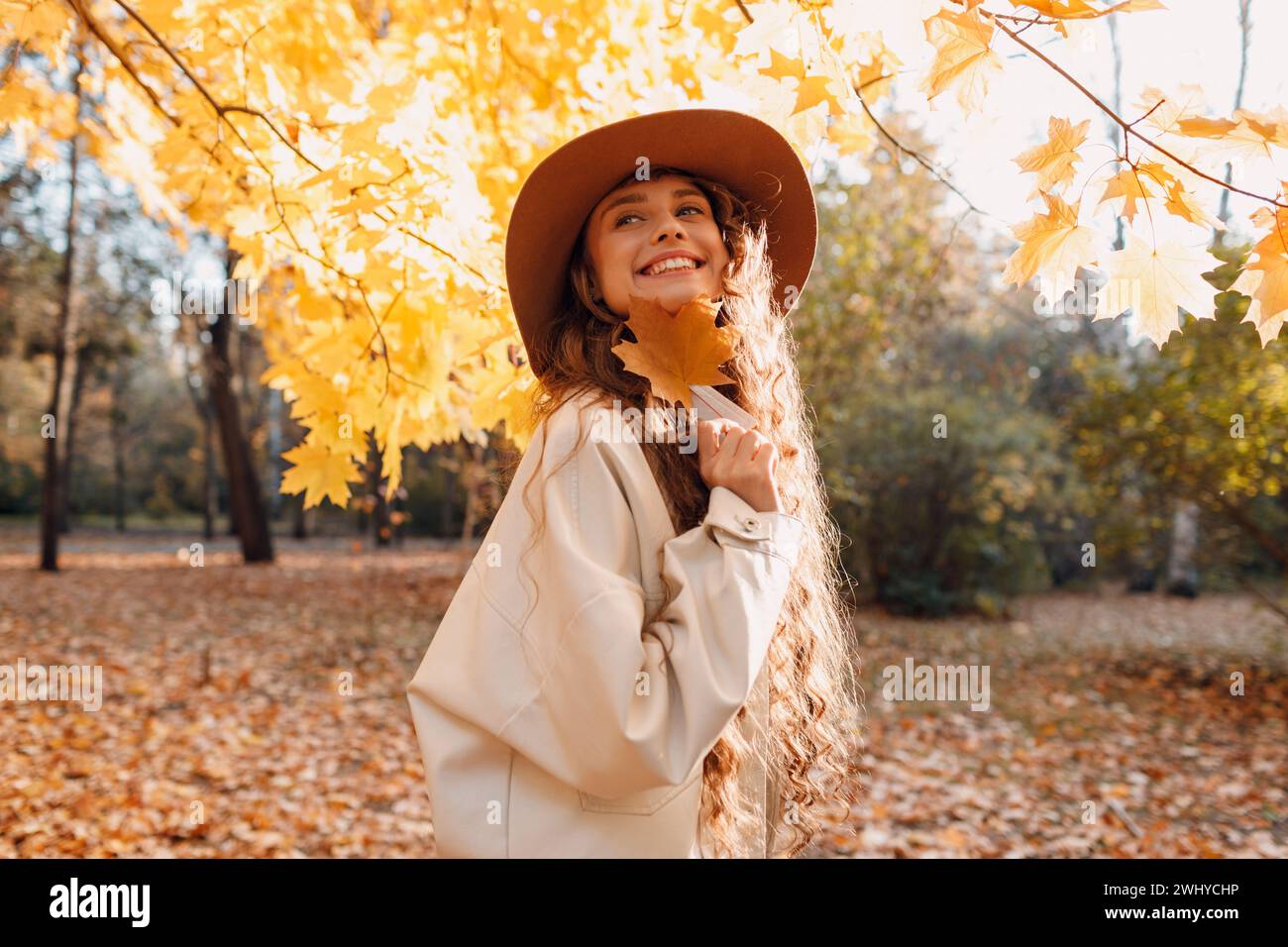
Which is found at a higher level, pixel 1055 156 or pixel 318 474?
pixel 1055 156

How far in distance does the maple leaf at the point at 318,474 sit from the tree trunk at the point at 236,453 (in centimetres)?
1174

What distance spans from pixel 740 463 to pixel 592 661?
42 cm

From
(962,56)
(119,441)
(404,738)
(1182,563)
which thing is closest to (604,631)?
(962,56)

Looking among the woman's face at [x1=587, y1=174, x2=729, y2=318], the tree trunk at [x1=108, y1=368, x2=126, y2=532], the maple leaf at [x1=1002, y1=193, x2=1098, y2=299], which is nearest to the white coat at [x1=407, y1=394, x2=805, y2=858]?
the woman's face at [x1=587, y1=174, x2=729, y2=318]

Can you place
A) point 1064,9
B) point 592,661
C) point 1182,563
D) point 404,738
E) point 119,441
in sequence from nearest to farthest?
A: point 592,661
point 1064,9
point 404,738
point 1182,563
point 119,441

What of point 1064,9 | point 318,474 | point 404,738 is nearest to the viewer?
point 1064,9

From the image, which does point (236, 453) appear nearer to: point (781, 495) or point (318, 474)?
point (318, 474)

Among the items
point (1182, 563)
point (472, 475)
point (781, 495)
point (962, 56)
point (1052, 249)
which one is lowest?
point (1182, 563)

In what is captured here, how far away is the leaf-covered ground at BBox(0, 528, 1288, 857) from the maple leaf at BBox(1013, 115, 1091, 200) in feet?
11.8

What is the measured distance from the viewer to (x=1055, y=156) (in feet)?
4.81

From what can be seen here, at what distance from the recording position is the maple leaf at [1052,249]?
151cm

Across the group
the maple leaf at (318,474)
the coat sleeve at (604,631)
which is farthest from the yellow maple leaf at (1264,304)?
the maple leaf at (318,474)

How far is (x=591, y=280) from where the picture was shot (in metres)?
1.67

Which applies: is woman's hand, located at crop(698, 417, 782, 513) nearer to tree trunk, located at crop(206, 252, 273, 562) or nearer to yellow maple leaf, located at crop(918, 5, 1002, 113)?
yellow maple leaf, located at crop(918, 5, 1002, 113)
